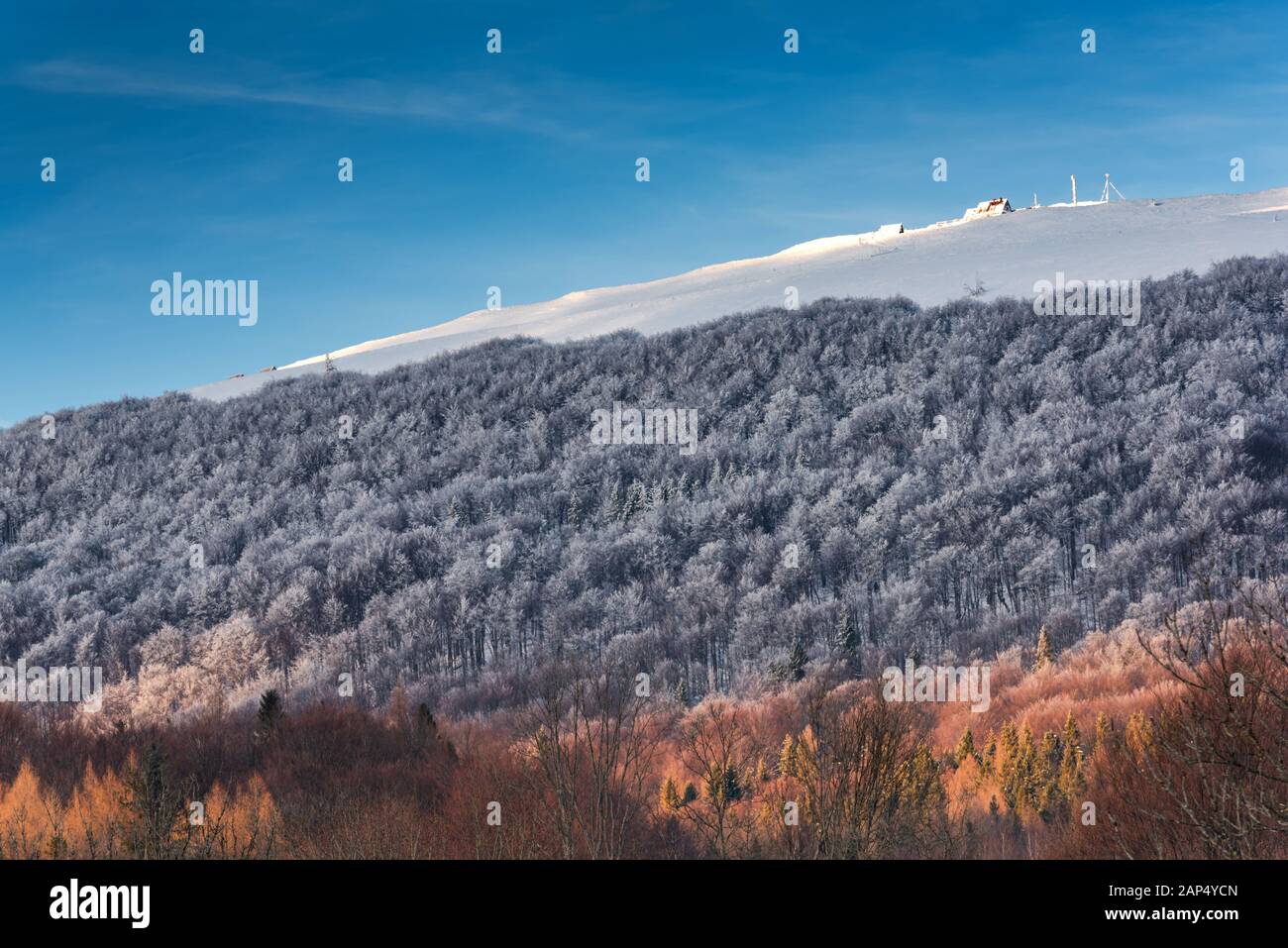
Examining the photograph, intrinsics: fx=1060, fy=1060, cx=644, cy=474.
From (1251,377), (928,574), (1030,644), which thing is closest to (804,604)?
(928,574)

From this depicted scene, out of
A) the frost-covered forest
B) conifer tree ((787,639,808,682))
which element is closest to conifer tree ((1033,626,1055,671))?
the frost-covered forest

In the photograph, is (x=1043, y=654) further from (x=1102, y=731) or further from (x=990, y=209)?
(x=990, y=209)

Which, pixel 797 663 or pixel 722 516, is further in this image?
→ pixel 722 516

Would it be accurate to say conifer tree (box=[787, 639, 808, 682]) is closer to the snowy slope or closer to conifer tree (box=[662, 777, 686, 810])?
conifer tree (box=[662, 777, 686, 810])

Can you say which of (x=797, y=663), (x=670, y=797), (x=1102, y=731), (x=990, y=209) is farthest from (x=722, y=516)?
(x=990, y=209)

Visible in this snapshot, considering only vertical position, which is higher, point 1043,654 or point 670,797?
point 1043,654

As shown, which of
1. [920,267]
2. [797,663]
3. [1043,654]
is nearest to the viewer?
[1043,654]
